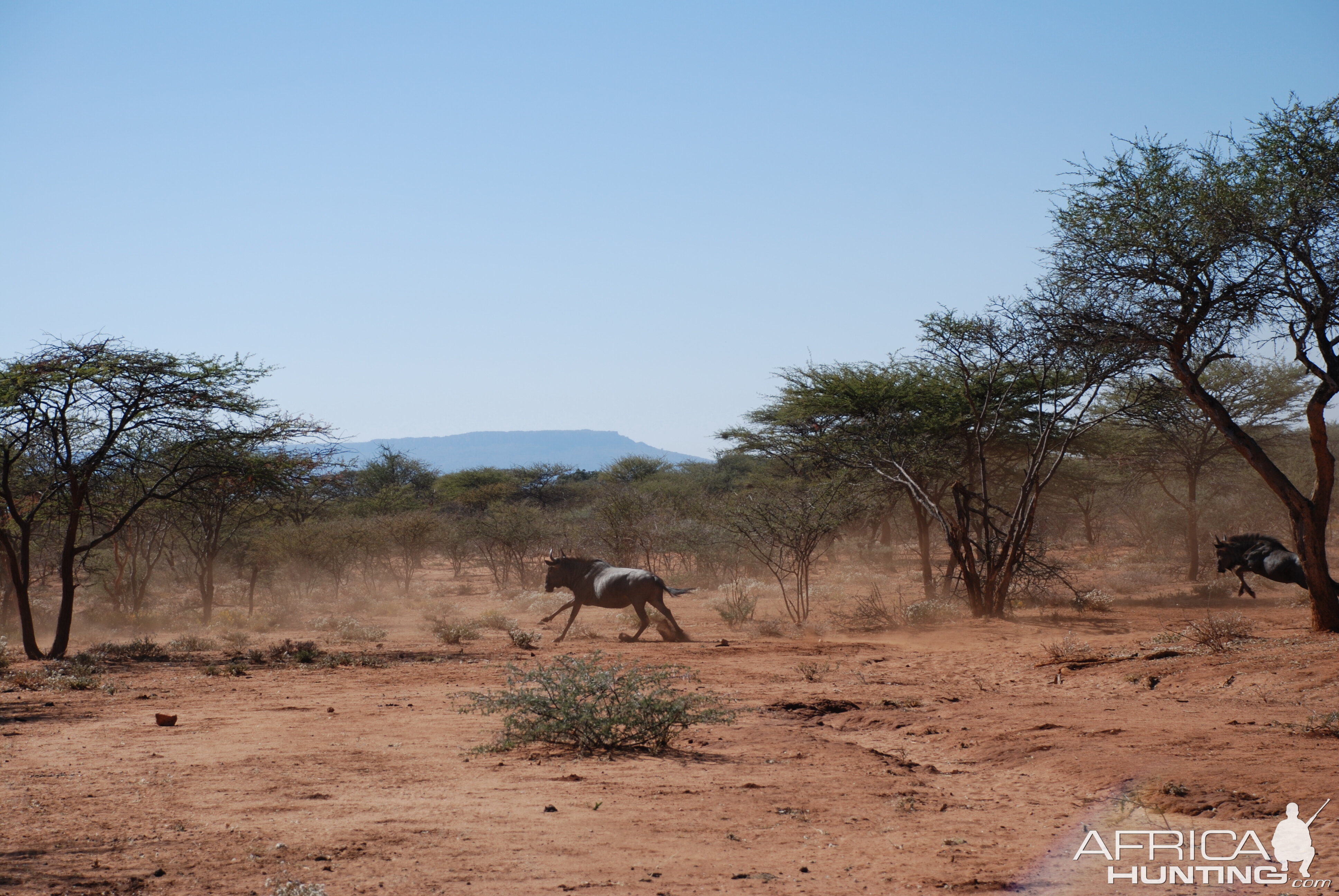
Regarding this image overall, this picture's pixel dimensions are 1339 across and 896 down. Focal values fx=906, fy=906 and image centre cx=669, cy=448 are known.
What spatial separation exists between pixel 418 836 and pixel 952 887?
2.64 metres

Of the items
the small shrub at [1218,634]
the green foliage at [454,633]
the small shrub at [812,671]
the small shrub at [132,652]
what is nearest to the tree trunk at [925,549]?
the small shrub at [1218,634]

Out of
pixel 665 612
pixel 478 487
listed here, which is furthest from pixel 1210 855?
pixel 478 487

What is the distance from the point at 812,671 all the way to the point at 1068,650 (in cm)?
329

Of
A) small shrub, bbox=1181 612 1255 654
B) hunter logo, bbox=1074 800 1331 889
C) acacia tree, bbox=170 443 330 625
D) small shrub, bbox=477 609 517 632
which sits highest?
acacia tree, bbox=170 443 330 625

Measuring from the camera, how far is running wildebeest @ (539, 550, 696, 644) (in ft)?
50.9

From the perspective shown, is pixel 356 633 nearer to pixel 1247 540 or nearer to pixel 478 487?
pixel 1247 540

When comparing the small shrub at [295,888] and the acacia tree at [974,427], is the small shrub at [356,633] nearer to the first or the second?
the acacia tree at [974,427]

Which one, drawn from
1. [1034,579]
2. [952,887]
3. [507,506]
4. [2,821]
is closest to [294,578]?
[507,506]

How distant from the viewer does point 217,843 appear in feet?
14.9

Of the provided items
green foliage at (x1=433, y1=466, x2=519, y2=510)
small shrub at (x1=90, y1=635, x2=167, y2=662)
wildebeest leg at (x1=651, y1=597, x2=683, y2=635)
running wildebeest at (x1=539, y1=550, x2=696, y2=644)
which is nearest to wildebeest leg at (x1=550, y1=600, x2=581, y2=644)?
running wildebeest at (x1=539, y1=550, x2=696, y2=644)

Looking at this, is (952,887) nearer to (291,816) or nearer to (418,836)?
(418,836)

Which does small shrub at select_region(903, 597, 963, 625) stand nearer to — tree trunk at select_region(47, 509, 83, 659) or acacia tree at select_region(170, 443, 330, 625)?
acacia tree at select_region(170, 443, 330, 625)

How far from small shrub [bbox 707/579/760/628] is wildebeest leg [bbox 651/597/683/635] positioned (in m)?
2.12

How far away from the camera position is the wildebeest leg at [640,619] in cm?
1562
